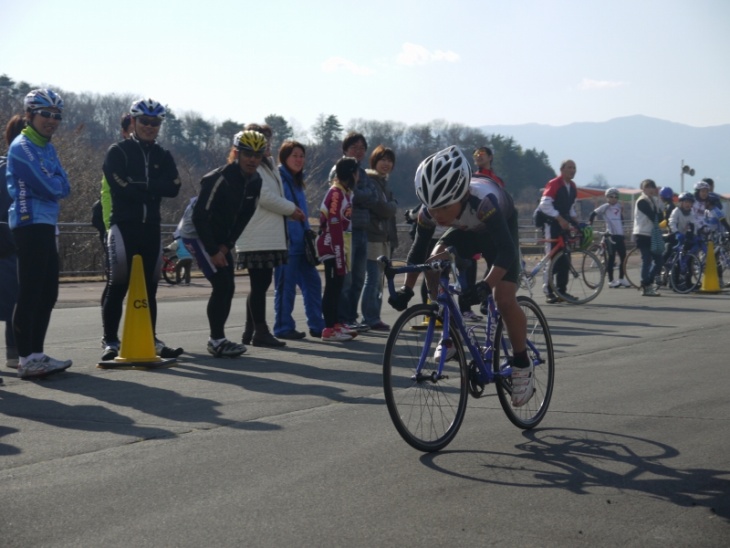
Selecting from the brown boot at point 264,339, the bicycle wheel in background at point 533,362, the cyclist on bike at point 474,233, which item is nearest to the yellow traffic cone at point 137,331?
the brown boot at point 264,339

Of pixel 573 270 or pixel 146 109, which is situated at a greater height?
pixel 146 109

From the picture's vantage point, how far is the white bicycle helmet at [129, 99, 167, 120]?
383 inches

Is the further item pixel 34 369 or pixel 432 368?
pixel 34 369

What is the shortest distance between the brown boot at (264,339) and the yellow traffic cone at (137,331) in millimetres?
1676

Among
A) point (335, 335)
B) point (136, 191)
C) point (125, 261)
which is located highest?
point (136, 191)

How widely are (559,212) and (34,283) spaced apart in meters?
10.1

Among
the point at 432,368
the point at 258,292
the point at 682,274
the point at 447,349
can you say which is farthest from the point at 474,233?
the point at 682,274

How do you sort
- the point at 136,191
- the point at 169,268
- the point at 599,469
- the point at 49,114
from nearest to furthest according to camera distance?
the point at 599,469 → the point at 49,114 → the point at 136,191 → the point at 169,268

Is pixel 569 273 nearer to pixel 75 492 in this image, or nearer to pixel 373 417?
pixel 373 417

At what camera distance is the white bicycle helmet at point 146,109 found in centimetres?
972

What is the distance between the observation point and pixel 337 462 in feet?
19.8

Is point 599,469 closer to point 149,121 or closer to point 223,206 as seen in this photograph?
point 223,206

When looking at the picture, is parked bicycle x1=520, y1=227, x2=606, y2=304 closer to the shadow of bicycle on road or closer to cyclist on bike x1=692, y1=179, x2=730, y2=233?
cyclist on bike x1=692, y1=179, x2=730, y2=233

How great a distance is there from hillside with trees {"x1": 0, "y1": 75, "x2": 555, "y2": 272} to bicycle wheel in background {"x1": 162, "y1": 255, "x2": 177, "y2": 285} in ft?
36.6
